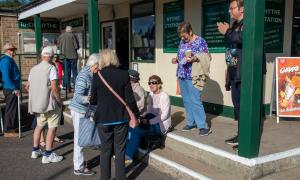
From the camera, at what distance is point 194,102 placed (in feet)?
17.5

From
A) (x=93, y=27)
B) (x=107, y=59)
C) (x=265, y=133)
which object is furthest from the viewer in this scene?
(x=93, y=27)

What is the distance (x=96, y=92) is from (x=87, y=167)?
4.82 feet

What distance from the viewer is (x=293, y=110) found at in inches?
240

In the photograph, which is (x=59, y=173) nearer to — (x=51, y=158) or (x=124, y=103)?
(x=51, y=158)

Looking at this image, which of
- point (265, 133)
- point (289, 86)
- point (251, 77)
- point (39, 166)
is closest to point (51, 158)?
point (39, 166)

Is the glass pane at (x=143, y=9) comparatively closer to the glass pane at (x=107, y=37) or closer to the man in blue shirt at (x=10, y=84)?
the glass pane at (x=107, y=37)

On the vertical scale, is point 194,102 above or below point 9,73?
below

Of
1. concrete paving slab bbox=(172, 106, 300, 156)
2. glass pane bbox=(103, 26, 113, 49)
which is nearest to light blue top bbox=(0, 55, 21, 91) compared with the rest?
concrete paving slab bbox=(172, 106, 300, 156)

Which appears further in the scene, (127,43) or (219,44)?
(127,43)

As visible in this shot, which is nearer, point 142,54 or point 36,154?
point 36,154

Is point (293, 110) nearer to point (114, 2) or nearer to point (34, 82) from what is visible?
point (34, 82)

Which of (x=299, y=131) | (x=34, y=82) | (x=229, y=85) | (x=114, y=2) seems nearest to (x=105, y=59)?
(x=34, y=82)

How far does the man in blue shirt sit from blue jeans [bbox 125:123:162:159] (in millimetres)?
2778

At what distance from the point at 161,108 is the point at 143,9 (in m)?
4.54
